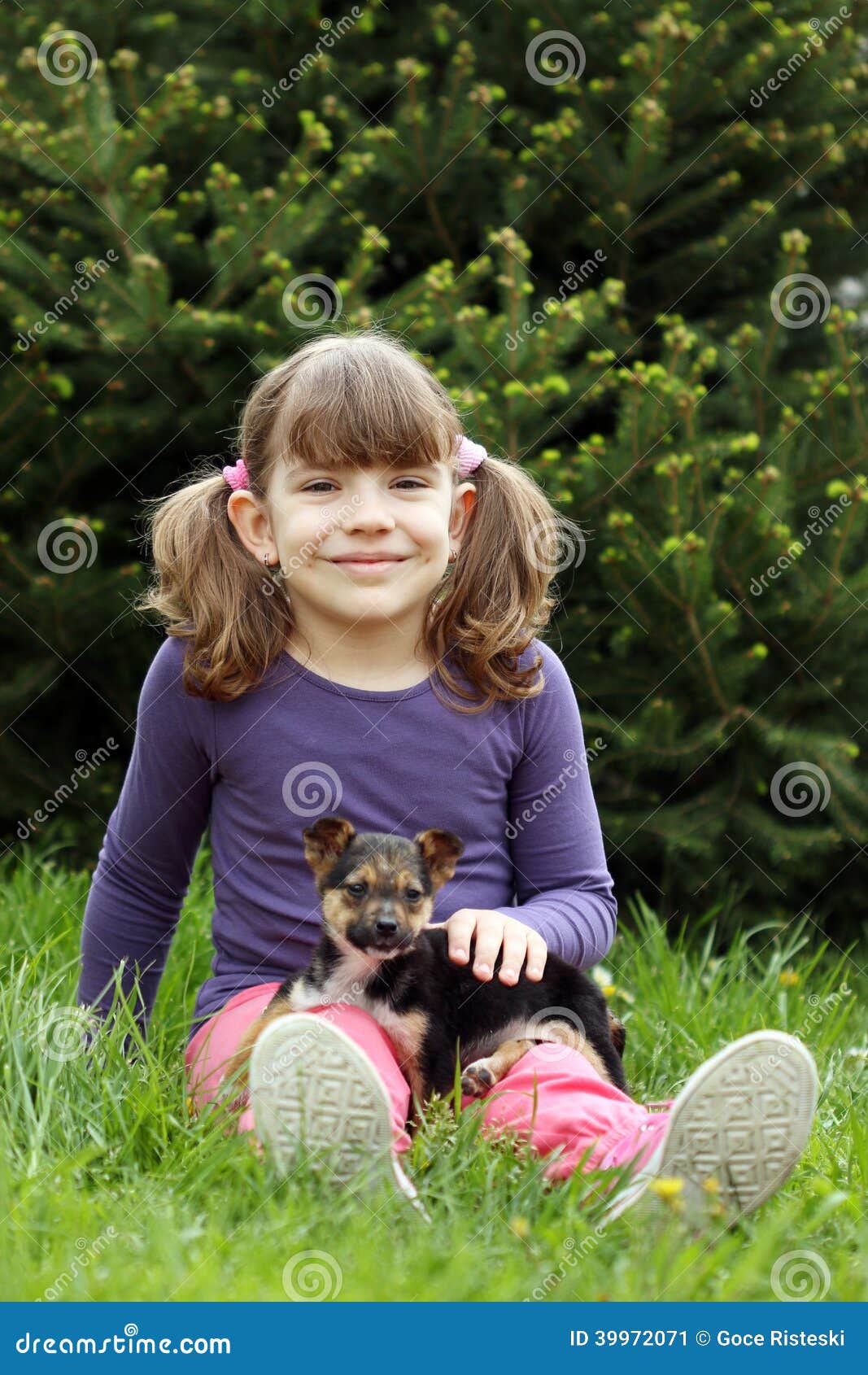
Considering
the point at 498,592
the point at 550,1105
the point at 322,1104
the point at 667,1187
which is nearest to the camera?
the point at 667,1187

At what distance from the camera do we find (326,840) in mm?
2736

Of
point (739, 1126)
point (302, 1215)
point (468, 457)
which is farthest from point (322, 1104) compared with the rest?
point (468, 457)

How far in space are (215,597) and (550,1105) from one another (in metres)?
1.40

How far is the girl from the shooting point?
9.90 feet

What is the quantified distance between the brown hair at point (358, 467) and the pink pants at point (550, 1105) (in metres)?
0.83

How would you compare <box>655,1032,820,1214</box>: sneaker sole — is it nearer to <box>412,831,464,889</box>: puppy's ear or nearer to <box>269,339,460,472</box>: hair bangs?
<box>412,831,464,889</box>: puppy's ear

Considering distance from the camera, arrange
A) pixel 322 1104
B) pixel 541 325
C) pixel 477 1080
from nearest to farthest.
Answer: pixel 322 1104 < pixel 477 1080 < pixel 541 325

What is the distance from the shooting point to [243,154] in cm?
538

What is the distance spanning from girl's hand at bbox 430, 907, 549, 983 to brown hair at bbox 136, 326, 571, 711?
603mm

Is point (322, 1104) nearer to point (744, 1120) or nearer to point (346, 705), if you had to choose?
point (744, 1120)

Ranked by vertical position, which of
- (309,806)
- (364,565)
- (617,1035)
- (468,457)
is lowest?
(309,806)

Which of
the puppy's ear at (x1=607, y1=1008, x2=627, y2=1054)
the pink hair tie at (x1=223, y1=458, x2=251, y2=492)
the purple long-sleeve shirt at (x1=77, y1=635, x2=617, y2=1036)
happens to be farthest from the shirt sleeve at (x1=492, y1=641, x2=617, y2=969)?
the pink hair tie at (x1=223, y1=458, x2=251, y2=492)

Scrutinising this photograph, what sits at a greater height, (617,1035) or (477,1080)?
(617,1035)

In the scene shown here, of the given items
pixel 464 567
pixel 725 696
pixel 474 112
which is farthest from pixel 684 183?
pixel 464 567
